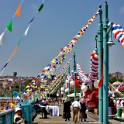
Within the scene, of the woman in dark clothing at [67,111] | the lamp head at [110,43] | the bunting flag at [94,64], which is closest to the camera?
the lamp head at [110,43]

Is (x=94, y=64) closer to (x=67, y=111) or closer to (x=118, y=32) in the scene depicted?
(x=67, y=111)

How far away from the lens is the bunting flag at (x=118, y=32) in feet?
58.1

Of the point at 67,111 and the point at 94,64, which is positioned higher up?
the point at 94,64

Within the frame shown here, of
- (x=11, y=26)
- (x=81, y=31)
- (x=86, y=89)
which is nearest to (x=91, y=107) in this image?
(x=86, y=89)

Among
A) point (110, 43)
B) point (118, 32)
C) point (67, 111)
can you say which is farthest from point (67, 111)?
point (118, 32)

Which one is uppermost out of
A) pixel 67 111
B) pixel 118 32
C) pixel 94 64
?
pixel 118 32

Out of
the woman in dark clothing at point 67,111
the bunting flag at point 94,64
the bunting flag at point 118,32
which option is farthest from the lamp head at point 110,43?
the woman in dark clothing at point 67,111

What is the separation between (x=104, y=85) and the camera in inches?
819

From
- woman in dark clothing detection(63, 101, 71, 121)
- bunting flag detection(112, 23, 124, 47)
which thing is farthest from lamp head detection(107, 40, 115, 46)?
woman in dark clothing detection(63, 101, 71, 121)

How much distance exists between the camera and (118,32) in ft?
60.5

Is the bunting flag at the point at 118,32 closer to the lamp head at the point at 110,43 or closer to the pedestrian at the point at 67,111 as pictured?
the lamp head at the point at 110,43

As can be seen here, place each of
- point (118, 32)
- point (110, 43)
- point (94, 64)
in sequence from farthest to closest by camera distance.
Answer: point (94, 64), point (110, 43), point (118, 32)

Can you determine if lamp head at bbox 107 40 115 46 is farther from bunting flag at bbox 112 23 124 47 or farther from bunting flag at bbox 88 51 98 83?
bunting flag at bbox 88 51 98 83

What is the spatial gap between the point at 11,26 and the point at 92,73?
17.8 m
